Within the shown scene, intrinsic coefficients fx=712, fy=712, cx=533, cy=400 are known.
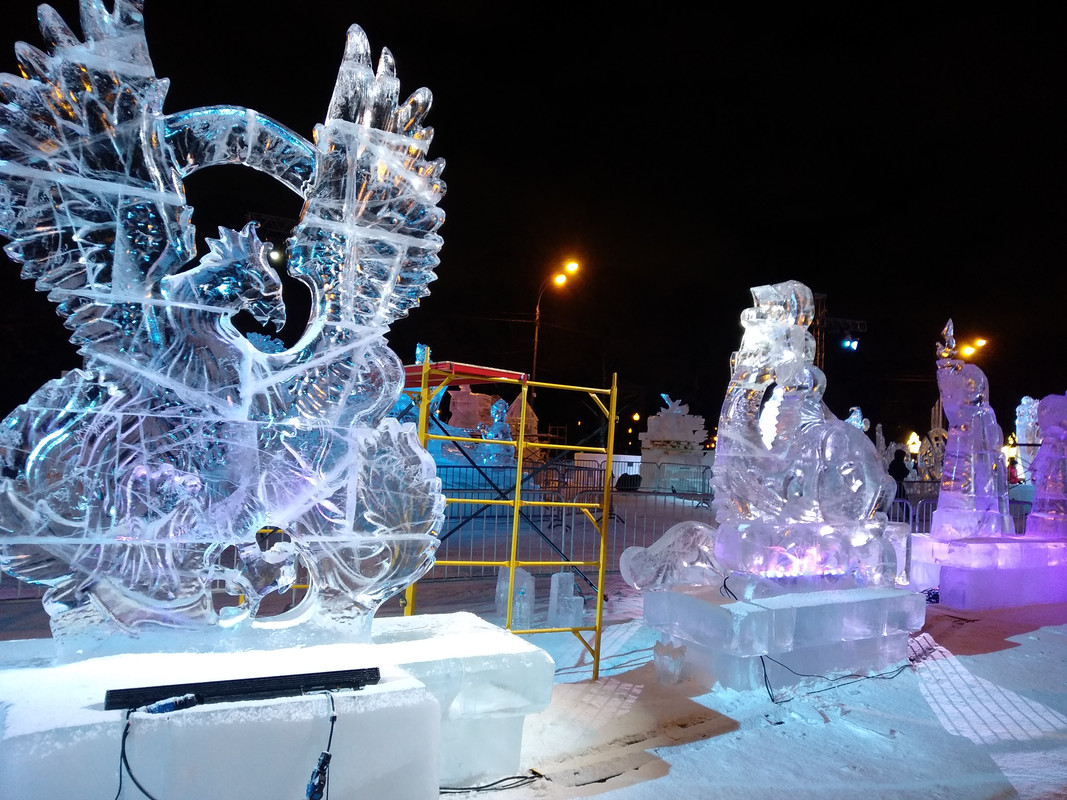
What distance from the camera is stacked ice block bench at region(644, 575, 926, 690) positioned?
16.5 ft

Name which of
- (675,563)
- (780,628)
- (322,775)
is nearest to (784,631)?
(780,628)

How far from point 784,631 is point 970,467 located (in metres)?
5.56

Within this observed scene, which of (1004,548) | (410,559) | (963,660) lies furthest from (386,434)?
(1004,548)

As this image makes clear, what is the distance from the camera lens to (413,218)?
3748mm

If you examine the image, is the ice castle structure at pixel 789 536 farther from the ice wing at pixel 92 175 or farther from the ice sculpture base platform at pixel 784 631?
the ice wing at pixel 92 175

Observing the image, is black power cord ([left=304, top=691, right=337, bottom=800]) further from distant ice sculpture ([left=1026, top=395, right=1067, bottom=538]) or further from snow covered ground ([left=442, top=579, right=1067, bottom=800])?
distant ice sculpture ([left=1026, top=395, right=1067, bottom=538])

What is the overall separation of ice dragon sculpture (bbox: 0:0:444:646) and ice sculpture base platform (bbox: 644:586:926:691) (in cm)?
256

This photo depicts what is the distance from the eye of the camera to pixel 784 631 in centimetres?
511

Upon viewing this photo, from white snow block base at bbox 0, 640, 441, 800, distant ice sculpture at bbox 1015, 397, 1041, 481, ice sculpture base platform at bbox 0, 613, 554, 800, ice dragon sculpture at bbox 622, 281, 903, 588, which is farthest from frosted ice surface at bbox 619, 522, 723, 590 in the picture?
distant ice sculpture at bbox 1015, 397, 1041, 481

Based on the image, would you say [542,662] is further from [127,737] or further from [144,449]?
[144,449]

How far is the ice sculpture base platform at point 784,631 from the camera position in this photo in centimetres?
502

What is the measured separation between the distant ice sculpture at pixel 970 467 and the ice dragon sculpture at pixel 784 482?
3.62m

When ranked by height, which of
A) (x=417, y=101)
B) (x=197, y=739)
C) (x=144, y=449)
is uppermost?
(x=417, y=101)

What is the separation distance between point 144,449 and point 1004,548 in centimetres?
903
